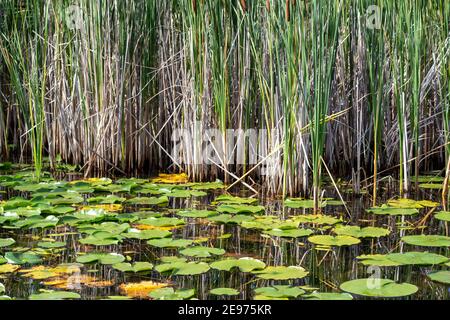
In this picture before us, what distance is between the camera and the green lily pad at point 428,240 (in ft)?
12.7

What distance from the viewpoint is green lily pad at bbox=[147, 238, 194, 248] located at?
390 cm

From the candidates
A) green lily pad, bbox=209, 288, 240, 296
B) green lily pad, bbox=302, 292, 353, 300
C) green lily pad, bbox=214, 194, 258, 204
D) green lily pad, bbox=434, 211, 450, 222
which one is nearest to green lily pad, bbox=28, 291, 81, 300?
green lily pad, bbox=209, 288, 240, 296

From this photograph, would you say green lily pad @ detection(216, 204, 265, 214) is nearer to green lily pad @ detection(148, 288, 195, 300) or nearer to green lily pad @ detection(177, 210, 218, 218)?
green lily pad @ detection(177, 210, 218, 218)

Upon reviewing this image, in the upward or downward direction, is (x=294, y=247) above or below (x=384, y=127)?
below

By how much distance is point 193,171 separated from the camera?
18.1 ft

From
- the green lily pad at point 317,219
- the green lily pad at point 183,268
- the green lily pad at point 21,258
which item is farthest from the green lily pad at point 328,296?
the green lily pad at point 21,258

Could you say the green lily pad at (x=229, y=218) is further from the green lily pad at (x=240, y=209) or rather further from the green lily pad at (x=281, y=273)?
the green lily pad at (x=281, y=273)

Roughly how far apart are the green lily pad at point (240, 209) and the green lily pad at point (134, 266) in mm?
1049

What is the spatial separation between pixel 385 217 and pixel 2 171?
10.2 feet
